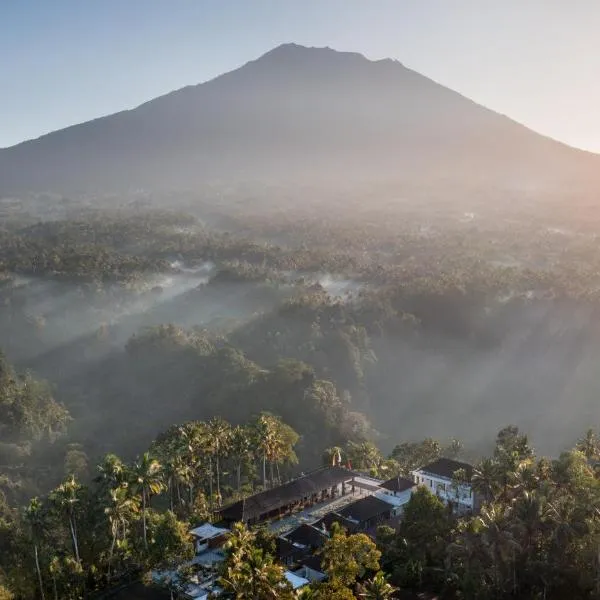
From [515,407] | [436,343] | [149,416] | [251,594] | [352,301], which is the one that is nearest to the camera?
[251,594]

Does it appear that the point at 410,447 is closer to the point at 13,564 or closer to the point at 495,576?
the point at 495,576

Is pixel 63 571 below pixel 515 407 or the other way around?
the other way around

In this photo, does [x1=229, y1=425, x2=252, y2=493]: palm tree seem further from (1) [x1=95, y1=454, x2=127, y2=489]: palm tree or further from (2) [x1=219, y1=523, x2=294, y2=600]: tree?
(2) [x1=219, y1=523, x2=294, y2=600]: tree

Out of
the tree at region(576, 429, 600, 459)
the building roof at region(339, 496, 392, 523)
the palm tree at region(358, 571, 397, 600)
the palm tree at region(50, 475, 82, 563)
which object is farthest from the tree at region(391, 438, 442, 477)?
the palm tree at region(358, 571, 397, 600)

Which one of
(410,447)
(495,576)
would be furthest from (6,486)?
(495,576)

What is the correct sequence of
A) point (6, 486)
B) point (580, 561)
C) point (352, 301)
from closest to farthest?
point (580, 561)
point (6, 486)
point (352, 301)

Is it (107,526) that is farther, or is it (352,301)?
(352,301)

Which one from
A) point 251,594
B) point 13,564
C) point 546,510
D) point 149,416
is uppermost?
point 251,594

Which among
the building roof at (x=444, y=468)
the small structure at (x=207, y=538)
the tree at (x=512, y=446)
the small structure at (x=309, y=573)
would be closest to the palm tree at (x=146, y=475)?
the small structure at (x=207, y=538)

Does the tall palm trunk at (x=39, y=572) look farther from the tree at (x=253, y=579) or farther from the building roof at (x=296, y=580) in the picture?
the tree at (x=253, y=579)
